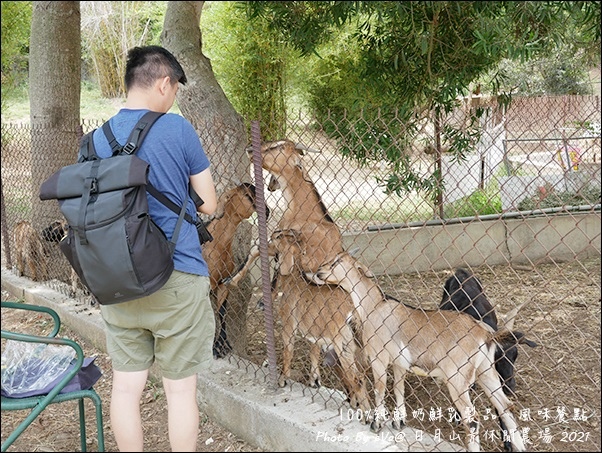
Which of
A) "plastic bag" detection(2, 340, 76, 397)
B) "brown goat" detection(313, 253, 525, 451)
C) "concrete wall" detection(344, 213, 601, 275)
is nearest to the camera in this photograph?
"plastic bag" detection(2, 340, 76, 397)

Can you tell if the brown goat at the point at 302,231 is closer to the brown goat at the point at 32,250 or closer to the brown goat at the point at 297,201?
the brown goat at the point at 297,201

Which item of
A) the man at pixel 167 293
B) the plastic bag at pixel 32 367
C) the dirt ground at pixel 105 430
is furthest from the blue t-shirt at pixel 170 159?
the dirt ground at pixel 105 430

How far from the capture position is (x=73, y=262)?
2.82 meters

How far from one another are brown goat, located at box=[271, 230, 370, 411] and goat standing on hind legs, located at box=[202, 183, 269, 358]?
0.36 m

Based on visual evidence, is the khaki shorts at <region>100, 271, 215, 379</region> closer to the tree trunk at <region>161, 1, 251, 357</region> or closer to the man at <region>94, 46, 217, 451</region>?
the man at <region>94, 46, 217, 451</region>

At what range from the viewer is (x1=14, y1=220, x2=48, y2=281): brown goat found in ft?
21.4

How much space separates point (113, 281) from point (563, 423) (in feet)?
8.88

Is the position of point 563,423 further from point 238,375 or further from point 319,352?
point 238,375

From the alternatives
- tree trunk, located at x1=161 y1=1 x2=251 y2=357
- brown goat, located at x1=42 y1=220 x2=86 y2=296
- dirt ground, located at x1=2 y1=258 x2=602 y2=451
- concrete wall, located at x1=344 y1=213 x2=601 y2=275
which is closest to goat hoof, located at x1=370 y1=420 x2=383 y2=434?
dirt ground, located at x1=2 y1=258 x2=602 y2=451

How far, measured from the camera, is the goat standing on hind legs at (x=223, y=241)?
4324 millimetres

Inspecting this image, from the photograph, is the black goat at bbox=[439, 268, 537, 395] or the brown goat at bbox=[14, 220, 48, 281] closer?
the black goat at bbox=[439, 268, 537, 395]

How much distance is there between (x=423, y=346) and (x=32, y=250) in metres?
4.37

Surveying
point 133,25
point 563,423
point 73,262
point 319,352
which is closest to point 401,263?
point 319,352

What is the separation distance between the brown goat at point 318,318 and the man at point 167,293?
38.5 inches
